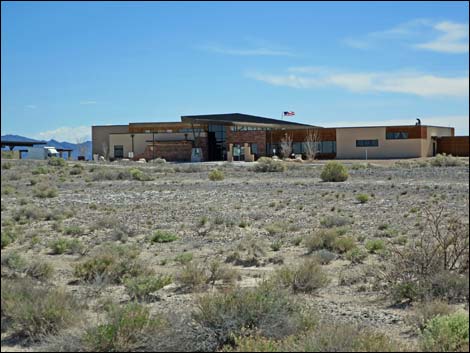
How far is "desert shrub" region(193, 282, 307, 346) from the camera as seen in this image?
7.38 metres

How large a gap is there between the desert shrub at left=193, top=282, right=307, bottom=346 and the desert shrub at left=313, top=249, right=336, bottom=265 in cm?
550

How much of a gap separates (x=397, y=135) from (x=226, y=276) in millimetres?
69324

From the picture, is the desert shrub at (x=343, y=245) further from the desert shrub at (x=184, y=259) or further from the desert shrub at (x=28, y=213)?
the desert shrub at (x=28, y=213)

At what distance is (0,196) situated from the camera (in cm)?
635

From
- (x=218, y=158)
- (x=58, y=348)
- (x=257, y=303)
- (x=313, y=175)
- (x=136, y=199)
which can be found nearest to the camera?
(x=58, y=348)

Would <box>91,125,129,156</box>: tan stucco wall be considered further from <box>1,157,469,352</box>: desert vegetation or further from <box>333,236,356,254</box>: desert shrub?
<box>333,236,356,254</box>: desert shrub

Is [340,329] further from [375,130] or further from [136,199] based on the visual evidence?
[375,130]

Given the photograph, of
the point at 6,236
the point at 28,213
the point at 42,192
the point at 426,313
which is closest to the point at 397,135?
the point at 42,192

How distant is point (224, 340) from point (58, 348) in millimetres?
1765

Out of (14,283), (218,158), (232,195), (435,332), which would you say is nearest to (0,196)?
(14,283)

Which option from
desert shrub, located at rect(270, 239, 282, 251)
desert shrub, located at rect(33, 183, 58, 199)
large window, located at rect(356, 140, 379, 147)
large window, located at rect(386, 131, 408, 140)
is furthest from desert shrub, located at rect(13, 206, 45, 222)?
large window, located at rect(356, 140, 379, 147)

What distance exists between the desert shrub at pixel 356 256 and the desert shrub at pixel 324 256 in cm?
34

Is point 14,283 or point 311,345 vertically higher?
point 14,283

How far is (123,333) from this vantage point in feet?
23.1
